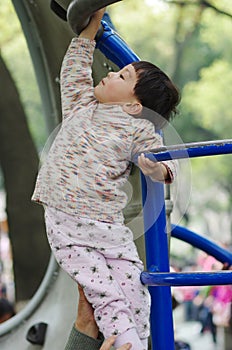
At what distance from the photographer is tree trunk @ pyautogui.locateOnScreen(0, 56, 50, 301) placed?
548 cm

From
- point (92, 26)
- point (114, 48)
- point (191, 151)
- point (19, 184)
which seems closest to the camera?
point (191, 151)

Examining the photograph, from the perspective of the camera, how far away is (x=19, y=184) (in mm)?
5582

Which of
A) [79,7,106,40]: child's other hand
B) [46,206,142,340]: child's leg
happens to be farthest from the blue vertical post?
[79,7,106,40]: child's other hand

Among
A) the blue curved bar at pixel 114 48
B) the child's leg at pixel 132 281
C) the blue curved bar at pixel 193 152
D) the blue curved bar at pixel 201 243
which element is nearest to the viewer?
the blue curved bar at pixel 193 152

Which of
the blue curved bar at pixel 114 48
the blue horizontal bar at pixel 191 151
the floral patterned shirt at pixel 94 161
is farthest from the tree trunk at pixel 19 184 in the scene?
the blue horizontal bar at pixel 191 151

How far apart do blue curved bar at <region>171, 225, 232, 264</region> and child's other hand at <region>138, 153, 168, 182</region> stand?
3.11 ft

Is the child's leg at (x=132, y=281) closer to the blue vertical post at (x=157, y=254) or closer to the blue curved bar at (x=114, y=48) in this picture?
the blue vertical post at (x=157, y=254)

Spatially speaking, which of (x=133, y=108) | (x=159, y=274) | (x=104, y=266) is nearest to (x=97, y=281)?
(x=104, y=266)

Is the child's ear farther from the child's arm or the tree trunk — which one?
the tree trunk

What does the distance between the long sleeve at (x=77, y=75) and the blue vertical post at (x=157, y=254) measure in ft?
0.83

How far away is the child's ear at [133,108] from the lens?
2049 millimetres

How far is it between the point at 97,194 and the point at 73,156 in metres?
0.11

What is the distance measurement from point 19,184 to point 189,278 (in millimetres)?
3666

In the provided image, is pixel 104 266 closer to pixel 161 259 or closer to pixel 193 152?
pixel 161 259
